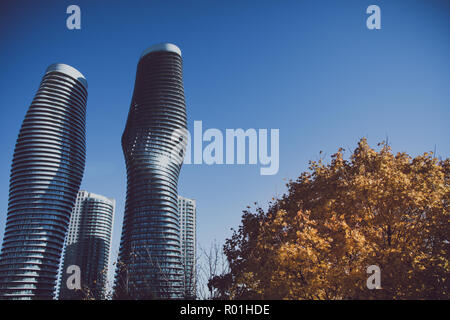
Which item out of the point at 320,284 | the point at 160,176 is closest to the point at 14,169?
the point at 160,176

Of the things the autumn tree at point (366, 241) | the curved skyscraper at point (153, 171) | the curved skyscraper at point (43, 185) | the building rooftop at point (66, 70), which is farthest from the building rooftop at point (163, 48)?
the autumn tree at point (366, 241)

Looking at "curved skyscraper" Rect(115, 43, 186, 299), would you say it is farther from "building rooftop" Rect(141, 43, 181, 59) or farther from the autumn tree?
the autumn tree

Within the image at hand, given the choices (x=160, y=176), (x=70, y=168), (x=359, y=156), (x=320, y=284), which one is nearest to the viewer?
(x=320, y=284)

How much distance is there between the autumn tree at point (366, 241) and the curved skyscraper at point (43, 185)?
111 meters

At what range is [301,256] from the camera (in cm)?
1351

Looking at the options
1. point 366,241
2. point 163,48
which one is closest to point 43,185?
point 163,48

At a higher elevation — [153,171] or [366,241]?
[153,171]

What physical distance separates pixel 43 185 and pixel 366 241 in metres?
118

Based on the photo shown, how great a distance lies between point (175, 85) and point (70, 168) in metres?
55.7

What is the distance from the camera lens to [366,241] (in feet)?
47.0

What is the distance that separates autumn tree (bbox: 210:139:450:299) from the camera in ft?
43.0

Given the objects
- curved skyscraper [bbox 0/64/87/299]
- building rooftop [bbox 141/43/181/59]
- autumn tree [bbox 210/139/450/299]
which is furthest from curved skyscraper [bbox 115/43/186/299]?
autumn tree [bbox 210/139/450/299]

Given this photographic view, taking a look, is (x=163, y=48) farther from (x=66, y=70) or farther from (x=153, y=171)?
(x=153, y=171)

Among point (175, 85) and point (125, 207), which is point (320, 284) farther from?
point (175, 85)
